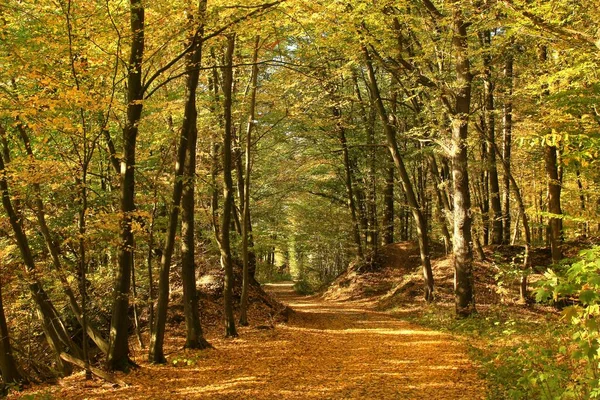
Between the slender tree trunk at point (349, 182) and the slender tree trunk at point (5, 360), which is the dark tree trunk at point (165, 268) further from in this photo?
the slender tree trunk at point (349, 182)

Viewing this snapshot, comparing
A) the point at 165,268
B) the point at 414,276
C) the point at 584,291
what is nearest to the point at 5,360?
the point at 165,268

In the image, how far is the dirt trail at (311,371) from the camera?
6.56 m

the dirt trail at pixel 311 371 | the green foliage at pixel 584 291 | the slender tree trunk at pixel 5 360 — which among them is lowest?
the dirt trail at pixel 311 371

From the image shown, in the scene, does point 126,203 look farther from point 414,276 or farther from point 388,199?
point 388,199

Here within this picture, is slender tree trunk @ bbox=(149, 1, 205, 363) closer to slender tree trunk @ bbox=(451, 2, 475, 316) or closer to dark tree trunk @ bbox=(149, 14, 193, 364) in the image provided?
dark tree trunk @ bbox=(149, 14, 193, 364)

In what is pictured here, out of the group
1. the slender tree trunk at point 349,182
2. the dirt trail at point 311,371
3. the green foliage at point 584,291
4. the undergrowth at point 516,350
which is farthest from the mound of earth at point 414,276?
the green foliage at point 584,291

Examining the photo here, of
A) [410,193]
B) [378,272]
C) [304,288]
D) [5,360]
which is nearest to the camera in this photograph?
[5,360]

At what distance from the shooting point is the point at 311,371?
25.9 ft

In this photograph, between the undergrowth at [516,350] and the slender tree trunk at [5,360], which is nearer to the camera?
the undergrowth at [516,350]

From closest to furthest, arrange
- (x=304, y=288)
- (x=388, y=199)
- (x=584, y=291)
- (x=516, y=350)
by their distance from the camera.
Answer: (x=584, y=291)
(x=516, y=350)
(x=388, y=199)
(x=304, y=288)

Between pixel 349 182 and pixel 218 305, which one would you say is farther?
pixel 349 182

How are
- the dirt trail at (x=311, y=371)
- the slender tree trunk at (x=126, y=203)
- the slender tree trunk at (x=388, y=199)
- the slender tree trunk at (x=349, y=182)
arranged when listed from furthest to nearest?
the slender tree trunk at (x=388, y=199), the slender tree trunk at (x=349, y=182), the slender tree trunk at (x=126, y=203), the dirt trail at (x=311, y=371)

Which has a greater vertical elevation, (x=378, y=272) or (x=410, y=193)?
(x=410, y=193)

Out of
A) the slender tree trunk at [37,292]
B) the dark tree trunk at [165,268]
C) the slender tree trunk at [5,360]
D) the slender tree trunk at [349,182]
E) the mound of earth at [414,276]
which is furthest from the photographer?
the slender tree trunk at [349,182]
